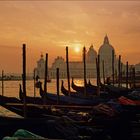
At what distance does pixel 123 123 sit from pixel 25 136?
319cm

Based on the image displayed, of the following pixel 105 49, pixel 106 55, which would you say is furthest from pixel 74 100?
pixel 105 49

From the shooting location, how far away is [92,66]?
19238cm

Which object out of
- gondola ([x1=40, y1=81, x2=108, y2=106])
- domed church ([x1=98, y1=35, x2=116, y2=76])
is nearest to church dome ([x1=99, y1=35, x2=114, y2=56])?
domed church ([x1=98, y1=35, x2=116, y2=76])

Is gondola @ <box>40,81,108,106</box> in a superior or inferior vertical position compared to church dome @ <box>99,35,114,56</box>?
inferior

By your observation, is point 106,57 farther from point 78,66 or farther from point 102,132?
point 102,132

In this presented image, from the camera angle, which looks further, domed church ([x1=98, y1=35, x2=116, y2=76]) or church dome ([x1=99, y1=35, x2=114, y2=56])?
church dome ([x1=99, y1=35, x2=114, y2=56])

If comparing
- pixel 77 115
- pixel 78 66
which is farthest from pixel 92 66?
pixel 77 115

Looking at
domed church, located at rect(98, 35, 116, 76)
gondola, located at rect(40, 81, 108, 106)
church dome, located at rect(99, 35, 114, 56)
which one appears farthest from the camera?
church dome, located at rect(99, 35, 114, 56)

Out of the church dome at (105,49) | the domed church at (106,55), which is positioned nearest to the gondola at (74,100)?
the domed church at (106,55)

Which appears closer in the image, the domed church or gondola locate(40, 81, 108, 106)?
gondola locate(40, 81, 108, 106)

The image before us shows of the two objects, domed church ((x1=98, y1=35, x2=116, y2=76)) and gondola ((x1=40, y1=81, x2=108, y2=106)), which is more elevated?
domed church ((x1=98, y1=35, x2=116, y2=76))

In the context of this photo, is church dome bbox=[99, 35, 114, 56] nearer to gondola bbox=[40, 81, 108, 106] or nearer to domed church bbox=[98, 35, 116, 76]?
domed church bbox=[98, 35, 116, 76]

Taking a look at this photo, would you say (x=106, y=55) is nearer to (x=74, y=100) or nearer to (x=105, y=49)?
(x=105, y=49)

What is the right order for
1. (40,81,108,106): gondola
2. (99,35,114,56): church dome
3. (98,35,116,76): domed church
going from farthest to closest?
(99,35,114,56): church dome
(98,35,116,76): domed church
(40,81,108,106): gondola
